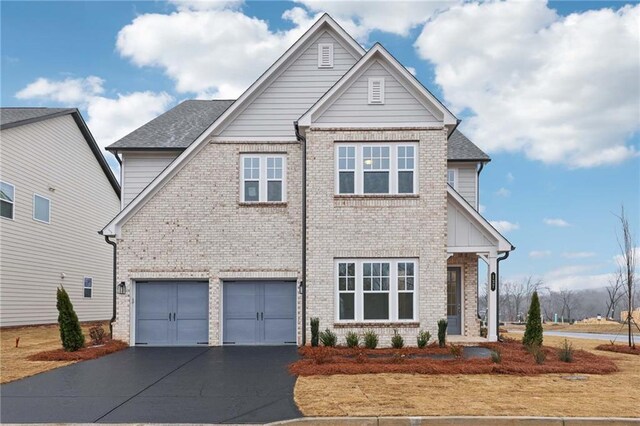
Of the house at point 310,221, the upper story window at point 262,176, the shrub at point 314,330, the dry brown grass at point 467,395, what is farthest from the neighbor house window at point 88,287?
the dry brown grass at point 467,395

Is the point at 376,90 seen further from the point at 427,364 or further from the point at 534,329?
the point at 534,329

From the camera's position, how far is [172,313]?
1788 cm

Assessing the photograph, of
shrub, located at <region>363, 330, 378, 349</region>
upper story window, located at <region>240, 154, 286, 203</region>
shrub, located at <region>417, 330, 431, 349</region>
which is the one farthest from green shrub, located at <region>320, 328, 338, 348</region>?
upper story window, located at <region>240, 154, 286, 203</region>

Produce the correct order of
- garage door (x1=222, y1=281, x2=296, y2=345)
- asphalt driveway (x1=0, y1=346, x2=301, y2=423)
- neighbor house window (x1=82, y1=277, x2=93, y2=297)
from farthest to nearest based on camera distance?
neighbor house window (x1=82, y1=277, x2=93, y2=297) < garage door (x1=222, y1=281, x2=296, y2=345) < asphalt driveway (x1=0, y1=346, x2=301, y2=423)

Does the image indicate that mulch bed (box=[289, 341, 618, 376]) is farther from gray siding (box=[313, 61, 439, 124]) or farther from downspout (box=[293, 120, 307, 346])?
gray siding (box=[313, 61, 439, 124])

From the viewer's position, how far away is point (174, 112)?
2353cm

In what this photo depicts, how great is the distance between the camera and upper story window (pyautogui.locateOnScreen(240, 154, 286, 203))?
17.8 meters

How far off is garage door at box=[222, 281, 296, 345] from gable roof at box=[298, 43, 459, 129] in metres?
5.45

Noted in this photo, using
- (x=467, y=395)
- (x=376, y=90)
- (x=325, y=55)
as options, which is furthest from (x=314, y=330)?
(x=325, y=55)

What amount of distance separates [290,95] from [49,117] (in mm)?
13546

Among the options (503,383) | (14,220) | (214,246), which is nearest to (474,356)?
(503,383)

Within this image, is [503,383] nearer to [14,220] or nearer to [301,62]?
[301,62]

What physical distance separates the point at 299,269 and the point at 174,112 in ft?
33.5

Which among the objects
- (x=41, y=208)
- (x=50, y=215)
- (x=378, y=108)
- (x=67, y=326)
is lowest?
(x=67, y=326)
